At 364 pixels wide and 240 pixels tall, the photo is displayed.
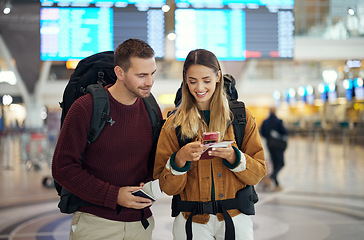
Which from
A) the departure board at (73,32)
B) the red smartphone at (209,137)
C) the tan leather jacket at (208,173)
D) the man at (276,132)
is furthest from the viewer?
the man at (276,132)

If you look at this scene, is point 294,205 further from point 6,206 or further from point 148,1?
point 6,206

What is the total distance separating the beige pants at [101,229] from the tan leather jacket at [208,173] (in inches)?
11.1

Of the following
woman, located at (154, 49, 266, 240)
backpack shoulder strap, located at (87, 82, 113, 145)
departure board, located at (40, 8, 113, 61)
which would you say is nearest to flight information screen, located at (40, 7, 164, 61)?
departure board, located at (40, 8, 113, 61)

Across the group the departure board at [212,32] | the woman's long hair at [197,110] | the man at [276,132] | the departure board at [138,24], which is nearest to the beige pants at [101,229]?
the woman's long hair at [197,110]

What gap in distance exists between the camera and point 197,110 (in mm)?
2145

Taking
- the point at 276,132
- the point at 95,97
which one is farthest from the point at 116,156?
the point at 276,132

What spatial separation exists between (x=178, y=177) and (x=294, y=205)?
5.01 meters

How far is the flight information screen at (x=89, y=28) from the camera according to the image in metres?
4.62

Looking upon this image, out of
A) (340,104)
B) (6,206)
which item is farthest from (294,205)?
(340,104)

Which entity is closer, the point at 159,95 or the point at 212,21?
the point at 212,21

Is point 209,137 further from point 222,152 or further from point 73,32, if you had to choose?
point 73,32

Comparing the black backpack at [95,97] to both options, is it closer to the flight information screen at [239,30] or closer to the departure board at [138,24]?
the departure board at [138,24]

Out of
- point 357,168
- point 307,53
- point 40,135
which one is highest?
point 307,53

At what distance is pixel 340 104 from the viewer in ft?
105
